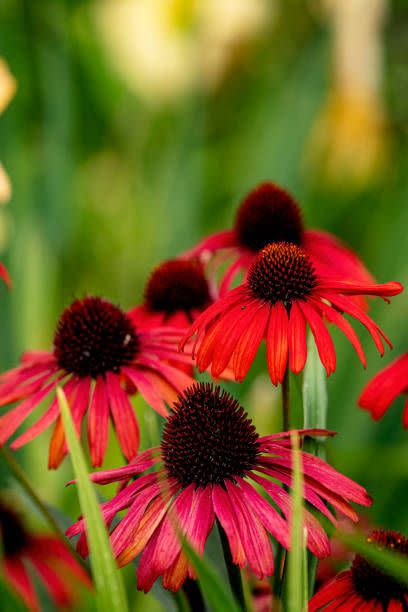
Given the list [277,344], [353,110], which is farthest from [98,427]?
[353,110]

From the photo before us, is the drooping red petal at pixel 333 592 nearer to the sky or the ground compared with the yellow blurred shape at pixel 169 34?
nearer to the ground

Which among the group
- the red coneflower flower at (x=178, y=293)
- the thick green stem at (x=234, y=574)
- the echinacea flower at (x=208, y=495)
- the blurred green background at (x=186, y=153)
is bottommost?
the thick green stem at (x=234, y=574)

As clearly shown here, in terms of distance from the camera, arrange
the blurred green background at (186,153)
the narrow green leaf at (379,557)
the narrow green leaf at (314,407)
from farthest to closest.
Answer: the blurred green background at (186,153) → the narrow green leaf at (314,407) → the narrow green leaf at (379,557)

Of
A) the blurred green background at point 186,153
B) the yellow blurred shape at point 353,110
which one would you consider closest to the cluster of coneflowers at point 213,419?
the blurred green background at point 186,153

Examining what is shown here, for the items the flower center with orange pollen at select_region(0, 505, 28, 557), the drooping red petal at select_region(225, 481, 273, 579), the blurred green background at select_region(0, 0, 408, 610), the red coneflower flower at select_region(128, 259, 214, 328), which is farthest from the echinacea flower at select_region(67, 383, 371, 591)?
the blurred green background at select_region(0, 0, 408, 610)

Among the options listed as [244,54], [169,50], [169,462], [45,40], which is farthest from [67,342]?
[244,54]

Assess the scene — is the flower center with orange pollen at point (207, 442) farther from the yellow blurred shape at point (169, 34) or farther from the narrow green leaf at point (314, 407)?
the yellow blurred shape at point (169, 34)

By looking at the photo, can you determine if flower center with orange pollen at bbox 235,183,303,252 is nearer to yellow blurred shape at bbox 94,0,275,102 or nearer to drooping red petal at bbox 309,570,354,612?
drooping red petal at bbox 309,570,354,612
